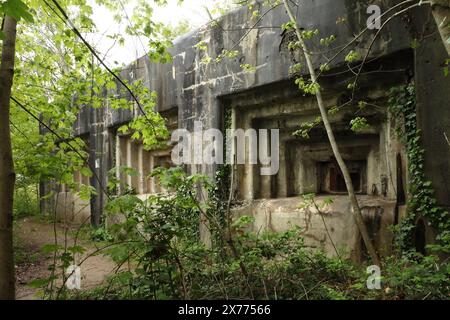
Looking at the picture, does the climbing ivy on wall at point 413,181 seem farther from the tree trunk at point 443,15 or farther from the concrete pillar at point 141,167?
the concrete pillar at point 141,167

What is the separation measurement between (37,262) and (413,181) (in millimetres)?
6227

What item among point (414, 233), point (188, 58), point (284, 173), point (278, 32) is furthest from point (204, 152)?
point (414, 233)

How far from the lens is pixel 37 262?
6.08 m

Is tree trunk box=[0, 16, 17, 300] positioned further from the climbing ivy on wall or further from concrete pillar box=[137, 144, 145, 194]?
concrete pillar box=[137, 144, 145, 194]

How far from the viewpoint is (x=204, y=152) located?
546 cm

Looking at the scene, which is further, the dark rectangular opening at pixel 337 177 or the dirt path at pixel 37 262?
the dark rectangular opening at pixel 337 177

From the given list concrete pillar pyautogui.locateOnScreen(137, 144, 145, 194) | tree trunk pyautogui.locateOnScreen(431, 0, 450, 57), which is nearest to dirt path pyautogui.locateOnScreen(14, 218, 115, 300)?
concrete pillar pyautogui.locateOnScreen(137, 144, 145, 194)

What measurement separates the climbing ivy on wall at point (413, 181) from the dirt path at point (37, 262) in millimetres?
2967

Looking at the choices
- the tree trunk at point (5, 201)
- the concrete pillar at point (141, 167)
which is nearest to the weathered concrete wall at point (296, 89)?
the concrete pillar at point (141, 167)

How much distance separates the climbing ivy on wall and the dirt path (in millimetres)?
2967

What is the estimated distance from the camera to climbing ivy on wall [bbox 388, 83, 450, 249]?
3.19 metres

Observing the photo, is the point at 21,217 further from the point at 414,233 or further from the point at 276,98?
the point at 414,233

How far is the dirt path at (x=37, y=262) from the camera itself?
4.52 meters

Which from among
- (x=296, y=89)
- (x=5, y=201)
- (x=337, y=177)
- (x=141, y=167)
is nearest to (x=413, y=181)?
(x=337, y=177)
